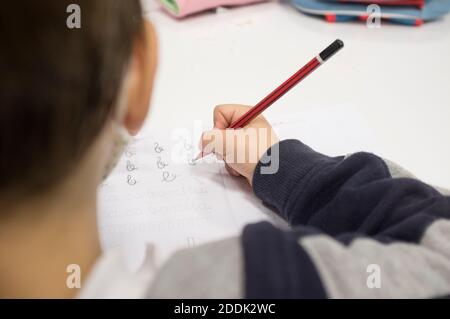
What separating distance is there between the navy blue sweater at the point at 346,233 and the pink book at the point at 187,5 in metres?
0.35

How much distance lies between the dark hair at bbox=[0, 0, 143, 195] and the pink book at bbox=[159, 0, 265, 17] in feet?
1.74

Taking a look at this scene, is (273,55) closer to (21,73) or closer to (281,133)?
(281,133)

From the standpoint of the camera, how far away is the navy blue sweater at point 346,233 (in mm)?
350

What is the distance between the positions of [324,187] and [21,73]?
330 mm

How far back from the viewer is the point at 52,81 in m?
0.27

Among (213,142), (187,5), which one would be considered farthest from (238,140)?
(187,5)

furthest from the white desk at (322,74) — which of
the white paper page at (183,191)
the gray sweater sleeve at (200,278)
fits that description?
the gray sweater sleeve at (200,278)

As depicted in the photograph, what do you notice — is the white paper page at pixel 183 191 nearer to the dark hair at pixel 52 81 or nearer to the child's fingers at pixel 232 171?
the child's fingers at pixel 232 171

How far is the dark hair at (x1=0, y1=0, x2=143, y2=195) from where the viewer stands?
0.27 metres
